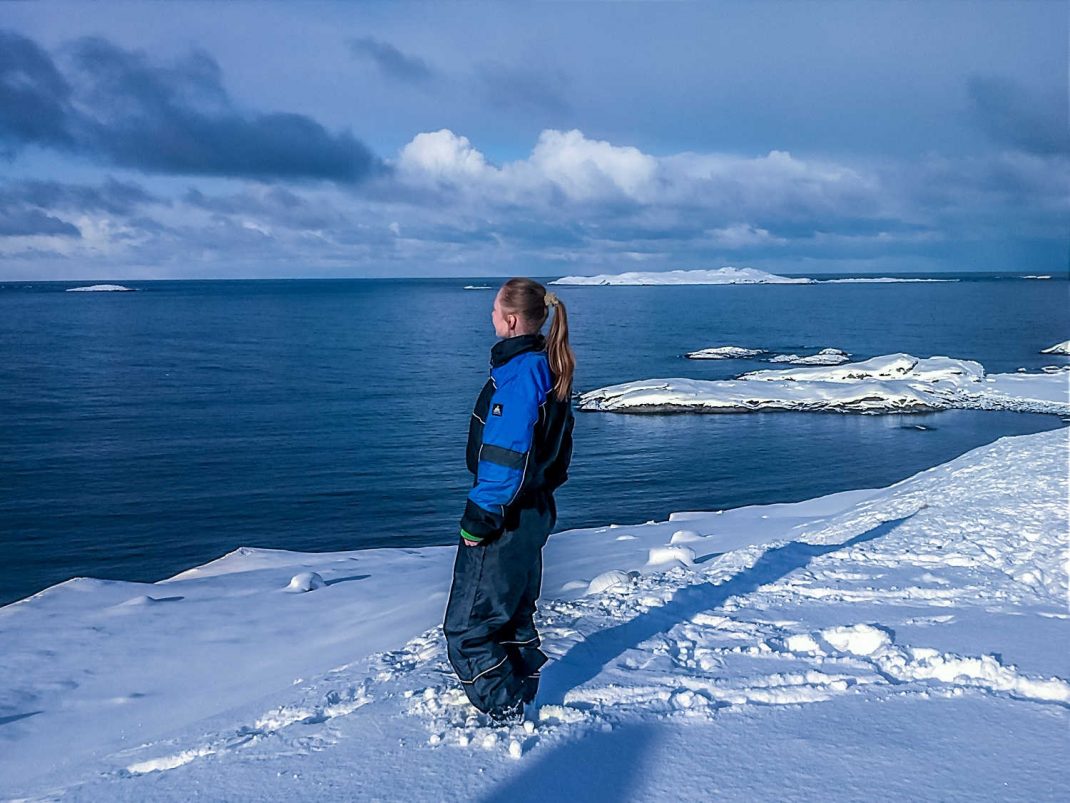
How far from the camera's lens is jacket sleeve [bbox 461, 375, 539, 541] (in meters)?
3.85

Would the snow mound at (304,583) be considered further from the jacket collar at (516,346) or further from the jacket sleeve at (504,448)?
the jacket collar at (516,346)

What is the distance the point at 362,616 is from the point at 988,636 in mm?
5624

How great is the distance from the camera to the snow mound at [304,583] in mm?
10336

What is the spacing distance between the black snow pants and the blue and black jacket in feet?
0.30

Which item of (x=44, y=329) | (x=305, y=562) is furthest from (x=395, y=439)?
(x=44, y=329)

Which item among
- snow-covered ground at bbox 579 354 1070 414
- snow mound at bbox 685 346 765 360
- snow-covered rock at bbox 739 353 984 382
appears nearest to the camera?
snow-covered ground at bbox 579 354 1070 414

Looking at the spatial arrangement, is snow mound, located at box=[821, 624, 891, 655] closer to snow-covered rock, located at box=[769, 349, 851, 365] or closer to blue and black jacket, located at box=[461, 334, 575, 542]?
blue and black jacket, located at box=[461, 334, 575, 542]

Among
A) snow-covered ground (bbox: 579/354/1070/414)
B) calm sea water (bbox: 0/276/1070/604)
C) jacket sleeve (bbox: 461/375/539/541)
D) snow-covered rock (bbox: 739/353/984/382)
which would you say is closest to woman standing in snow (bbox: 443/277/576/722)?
jacket sleeve (bbox: 461/375/539/541)

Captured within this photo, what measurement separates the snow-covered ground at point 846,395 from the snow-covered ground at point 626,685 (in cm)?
3255

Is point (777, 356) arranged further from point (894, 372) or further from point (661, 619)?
point (661, 619)

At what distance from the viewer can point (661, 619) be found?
20.0 feet

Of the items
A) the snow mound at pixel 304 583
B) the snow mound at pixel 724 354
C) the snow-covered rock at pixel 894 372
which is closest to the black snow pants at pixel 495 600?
the snow mound at pixel 304 583

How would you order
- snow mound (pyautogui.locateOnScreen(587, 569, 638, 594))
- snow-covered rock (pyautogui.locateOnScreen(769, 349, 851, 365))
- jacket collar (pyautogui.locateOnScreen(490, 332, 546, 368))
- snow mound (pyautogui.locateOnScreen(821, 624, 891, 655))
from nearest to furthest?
jacket collar (pyautogui.locateOnScreen(490, 332, 546, 368))
snow mound (pyautogui.locateOnScreen(821, 624, 891, 655))
snow mound (pyautogui.locateOnScreen(587, 569, 638, 594))
snow-covered rock (pyautogui.locateOnScreen(769, 349, 851, 365))

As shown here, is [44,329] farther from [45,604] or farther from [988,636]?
[988,636]
